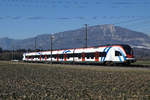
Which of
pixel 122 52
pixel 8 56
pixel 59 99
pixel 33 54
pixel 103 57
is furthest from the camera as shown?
pixel 8 56

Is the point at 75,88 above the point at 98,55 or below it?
below

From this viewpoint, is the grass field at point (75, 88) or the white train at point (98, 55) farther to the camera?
the white train at point (98, 55)

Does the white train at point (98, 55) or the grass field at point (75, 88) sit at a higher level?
the white train at point (98, 55)

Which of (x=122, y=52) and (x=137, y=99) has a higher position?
(x=122, y=52)

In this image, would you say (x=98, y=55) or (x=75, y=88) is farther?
(x=98, y=55)

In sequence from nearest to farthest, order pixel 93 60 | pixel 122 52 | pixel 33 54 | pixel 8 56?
1. pixel 122 52
2. pixel 93 60
3. pixel 33 54
4. pixel 8 56

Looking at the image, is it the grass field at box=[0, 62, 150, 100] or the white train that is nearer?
the grass field at box=[0, 62, 150, 100]

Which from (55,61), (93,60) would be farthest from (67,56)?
(93,60)

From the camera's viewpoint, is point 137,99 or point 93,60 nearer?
point 137,99

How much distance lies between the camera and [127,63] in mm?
40156

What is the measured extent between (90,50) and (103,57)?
481cm

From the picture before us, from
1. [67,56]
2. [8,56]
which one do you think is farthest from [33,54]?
[8,56]

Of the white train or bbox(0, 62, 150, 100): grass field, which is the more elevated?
the white train

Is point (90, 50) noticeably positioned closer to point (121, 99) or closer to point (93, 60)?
point (93, 60)
